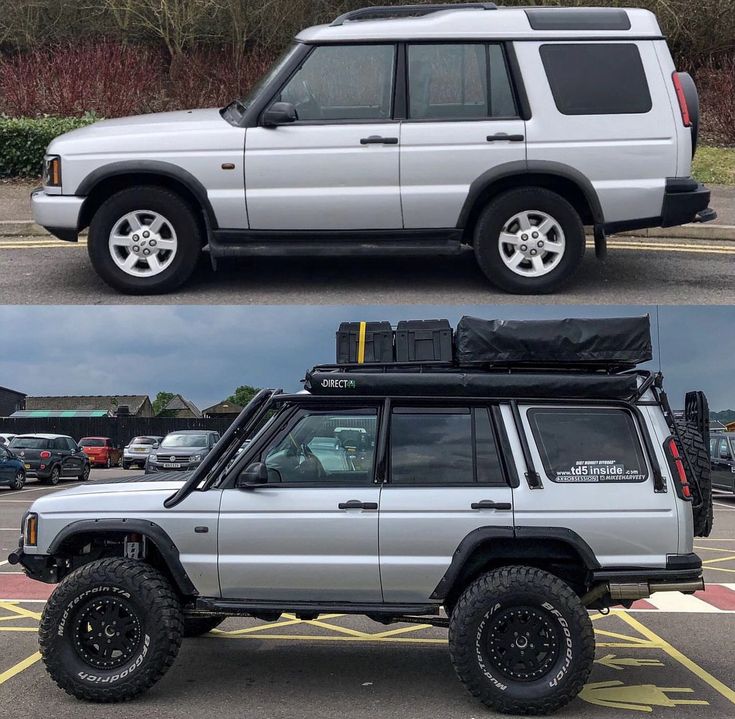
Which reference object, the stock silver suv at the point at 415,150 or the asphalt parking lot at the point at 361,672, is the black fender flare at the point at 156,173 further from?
the asphalt parking lot at the point at 361,672

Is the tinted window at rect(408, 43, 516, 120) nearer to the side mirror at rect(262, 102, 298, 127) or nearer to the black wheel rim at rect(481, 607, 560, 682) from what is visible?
the side mirror at rect(262, 102, 298, 127)

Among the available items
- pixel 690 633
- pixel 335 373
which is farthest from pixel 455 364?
pixel 690 633

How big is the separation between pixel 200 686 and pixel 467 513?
6.21 ft

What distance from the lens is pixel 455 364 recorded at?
6.20 metres

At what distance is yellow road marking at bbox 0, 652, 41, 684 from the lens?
6309mm

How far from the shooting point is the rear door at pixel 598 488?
5855 mm

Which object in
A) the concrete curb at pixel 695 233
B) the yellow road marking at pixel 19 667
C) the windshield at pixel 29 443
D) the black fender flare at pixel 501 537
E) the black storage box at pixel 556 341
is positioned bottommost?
the windshield at pixel 29 443

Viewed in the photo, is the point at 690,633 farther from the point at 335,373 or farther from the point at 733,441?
the point at 733,441

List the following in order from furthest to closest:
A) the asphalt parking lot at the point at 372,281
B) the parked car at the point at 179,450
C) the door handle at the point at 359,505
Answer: the parked car at the point at 179,450 → the asphalt parking lot at the point at 372,281 → the door handle at the point at 359,505

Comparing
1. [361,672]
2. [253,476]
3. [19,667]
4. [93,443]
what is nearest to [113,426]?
[93,443]

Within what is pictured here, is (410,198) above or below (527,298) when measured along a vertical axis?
above

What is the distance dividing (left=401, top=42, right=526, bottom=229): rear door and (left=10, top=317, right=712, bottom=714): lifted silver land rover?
3.17 meters

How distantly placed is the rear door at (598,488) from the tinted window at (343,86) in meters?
3.99

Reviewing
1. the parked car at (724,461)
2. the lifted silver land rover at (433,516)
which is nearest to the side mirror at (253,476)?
the lifted silver land rover at (433,516)
